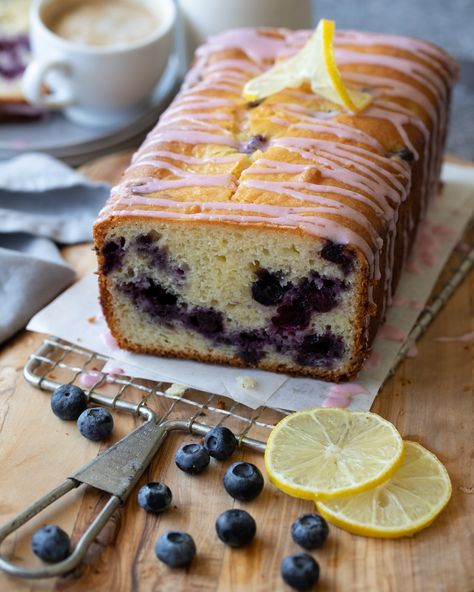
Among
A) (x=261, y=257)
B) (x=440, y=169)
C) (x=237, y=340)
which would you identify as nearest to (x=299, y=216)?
(x=261, y=257)

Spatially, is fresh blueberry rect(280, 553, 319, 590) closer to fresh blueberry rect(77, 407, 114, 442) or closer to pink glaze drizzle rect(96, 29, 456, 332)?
fresh blueberry rect(77, 407, 114, 442)

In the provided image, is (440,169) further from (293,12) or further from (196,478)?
(196,478)

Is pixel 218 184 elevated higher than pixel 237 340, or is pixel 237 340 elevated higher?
pixel 218 184

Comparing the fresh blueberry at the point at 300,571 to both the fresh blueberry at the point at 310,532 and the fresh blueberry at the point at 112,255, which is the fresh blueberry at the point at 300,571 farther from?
the fresh blueberry at the point at 112,255

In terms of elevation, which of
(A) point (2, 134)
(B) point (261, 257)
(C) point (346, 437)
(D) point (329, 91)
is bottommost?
(A) point (2, 134)

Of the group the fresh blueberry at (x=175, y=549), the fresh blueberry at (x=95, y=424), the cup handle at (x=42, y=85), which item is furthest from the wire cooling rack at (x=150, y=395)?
the cup handle at (x=42, y=85)

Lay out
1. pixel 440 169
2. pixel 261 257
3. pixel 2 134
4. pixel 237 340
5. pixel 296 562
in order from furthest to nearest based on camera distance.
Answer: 1. pixel 2 134
2. pixel 440 169
3. pixel 237 340
4. pixel 261 257
5. pixel 296 562
